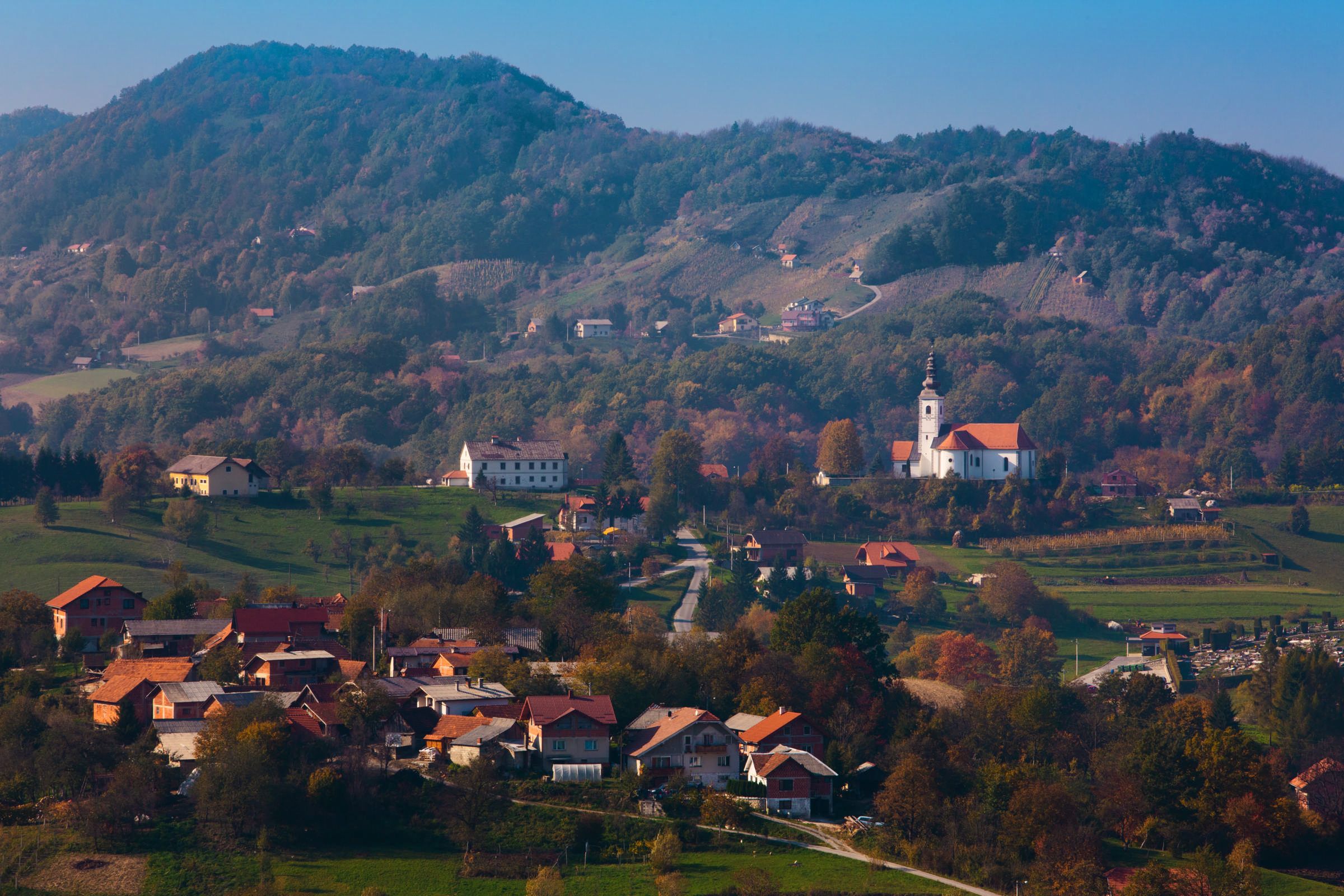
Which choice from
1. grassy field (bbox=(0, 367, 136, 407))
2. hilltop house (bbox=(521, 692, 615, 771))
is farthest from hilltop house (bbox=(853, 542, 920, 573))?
grassy field (bbox=(0, 367, 136, 407))

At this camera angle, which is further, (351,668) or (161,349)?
(161,349)

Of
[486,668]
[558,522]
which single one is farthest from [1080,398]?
[486,668]

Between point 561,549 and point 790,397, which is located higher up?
point 790,397

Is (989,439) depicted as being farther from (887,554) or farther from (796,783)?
(796,783)

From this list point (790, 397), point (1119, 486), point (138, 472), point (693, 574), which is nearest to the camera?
point (693, 574)

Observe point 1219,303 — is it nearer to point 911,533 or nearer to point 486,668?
point 911,533

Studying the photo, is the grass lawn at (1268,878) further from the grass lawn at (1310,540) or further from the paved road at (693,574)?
the grass lawn at (1310,540)

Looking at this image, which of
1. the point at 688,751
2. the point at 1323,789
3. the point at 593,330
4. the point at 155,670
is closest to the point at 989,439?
the point at 1323,789
